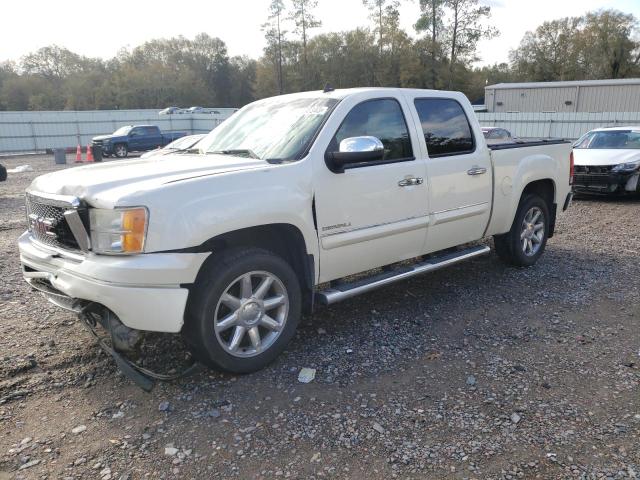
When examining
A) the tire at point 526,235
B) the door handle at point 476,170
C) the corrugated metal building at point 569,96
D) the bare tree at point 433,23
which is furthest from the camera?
the bare tree at point 433,23

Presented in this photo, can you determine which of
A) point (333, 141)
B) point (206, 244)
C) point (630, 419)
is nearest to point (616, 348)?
point (630, 419)

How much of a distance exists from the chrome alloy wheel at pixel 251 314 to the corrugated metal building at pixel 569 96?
36.2 m

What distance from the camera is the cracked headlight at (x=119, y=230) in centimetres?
307

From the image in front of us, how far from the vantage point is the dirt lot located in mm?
2766

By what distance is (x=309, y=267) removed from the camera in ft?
12.7

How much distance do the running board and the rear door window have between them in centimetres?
99

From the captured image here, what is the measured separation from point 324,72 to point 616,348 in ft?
190

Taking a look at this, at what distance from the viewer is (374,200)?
4.17 metres

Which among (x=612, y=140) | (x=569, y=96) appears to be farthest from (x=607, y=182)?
(x=569, y=96)

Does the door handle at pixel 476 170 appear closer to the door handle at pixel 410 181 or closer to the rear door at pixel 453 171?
the rear door at pixel 453 171

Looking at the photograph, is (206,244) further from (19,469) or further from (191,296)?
(19,469)

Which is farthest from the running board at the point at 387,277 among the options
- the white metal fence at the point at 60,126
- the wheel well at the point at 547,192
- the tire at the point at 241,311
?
the white metal fence at the point at 60,126

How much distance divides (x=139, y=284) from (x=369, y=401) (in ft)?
5.26

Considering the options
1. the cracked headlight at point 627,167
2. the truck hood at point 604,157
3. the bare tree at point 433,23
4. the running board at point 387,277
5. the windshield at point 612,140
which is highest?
the bare tree at point 433,23
